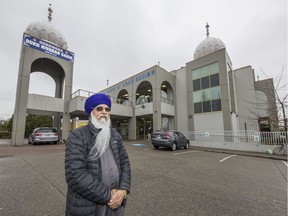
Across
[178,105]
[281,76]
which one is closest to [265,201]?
[281,76]

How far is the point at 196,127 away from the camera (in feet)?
55.0

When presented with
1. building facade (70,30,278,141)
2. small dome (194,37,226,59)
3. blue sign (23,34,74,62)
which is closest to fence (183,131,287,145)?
building facade (70,30,278,141)

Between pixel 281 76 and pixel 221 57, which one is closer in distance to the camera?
pixel 281 76

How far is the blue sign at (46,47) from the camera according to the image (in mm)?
13367

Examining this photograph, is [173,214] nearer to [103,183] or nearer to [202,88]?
[103,183]

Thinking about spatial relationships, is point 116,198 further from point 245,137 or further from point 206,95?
point 206,95

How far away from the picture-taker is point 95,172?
1.39 metres

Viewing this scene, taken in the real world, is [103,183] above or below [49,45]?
below

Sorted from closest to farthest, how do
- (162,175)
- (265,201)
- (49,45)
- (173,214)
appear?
(173,214) < (265,201) < (162,175) < (49,45)

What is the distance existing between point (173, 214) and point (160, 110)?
14.8 meters

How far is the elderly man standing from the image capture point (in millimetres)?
1274

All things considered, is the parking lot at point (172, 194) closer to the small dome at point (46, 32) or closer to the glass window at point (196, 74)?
the glass window at point (196, 74)

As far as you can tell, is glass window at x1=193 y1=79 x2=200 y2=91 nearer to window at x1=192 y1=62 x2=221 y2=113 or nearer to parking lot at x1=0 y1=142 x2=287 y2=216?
window at x1=192 y1=62 x2=221 y2=113

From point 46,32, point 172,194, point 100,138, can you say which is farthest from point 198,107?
point 46,32
